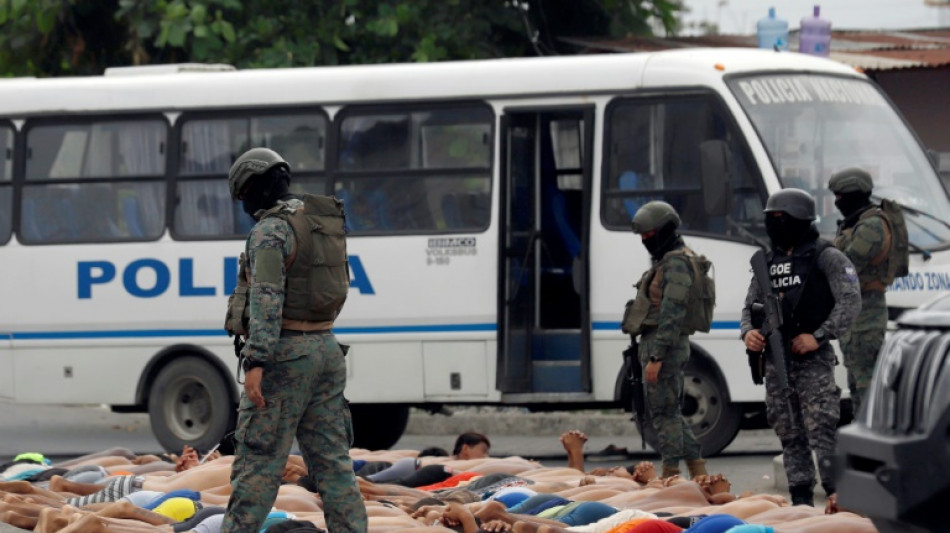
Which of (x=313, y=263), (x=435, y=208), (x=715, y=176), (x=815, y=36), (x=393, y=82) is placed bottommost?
(x=313, y=263)

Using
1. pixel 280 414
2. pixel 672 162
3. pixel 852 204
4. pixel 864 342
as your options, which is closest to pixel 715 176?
pixel 672 162

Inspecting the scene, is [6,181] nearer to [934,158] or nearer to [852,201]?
[852,201]

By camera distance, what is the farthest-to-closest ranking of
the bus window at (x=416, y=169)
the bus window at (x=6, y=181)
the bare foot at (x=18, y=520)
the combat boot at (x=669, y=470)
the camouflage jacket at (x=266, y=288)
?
the bus window at (x=6, y=181), the bus window at (x=416, y=169), the combat boot at (x=669, y=470), the bare foot at (x=18, y=520), the camouflage jacket at (x=266, y=288)

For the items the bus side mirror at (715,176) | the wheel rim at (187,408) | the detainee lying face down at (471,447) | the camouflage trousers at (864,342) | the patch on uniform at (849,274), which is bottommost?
the detainee lying face down at (471,447)

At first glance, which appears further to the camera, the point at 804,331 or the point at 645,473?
the point at 645,473

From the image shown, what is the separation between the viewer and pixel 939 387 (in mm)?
4879

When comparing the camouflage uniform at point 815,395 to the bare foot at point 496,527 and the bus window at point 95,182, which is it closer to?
the bare foot at point 496,527

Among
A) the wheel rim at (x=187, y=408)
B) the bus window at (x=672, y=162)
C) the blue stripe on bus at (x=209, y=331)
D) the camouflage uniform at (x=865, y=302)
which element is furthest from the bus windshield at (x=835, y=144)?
the wheel rim at (x=187, y=408)

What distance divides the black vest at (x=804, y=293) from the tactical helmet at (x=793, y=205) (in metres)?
0.20

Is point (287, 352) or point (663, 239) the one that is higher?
point (663, 239)

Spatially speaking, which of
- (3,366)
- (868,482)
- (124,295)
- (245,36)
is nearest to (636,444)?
(124,295)

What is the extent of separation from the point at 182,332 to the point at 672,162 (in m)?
4.03

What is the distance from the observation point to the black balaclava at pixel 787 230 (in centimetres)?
911

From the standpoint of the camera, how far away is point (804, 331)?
9.16m
